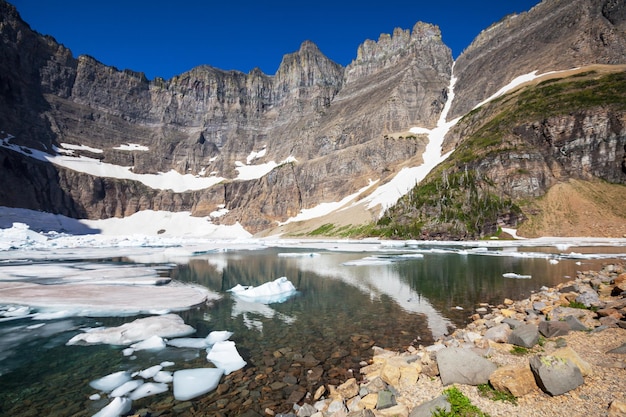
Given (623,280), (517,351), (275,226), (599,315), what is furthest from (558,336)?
(275,226)

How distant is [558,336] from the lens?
11727mm

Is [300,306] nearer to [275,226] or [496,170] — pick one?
[496,170]

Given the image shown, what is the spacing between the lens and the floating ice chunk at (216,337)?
15544 mm

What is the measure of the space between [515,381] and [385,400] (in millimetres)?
3195

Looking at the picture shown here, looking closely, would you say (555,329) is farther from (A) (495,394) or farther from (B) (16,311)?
(B) (16,311)

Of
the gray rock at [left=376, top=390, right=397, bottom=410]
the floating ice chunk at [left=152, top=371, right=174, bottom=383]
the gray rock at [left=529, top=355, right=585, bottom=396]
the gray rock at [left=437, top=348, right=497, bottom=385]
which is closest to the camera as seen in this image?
the gray rock at [left=529, top=355, right=585, bottom=396]

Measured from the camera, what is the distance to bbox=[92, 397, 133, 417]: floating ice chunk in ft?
31.1

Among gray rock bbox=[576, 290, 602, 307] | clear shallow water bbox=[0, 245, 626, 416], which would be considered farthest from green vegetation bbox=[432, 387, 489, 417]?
gray rock bbox=[576, 290, 602, 307]

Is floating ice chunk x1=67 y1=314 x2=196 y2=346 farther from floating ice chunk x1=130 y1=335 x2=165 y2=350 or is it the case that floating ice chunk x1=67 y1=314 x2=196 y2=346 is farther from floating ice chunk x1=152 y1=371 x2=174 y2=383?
floating ice chunk x1=152 y1=371 x2=174 y2=383

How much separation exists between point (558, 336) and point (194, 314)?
19.1 meters

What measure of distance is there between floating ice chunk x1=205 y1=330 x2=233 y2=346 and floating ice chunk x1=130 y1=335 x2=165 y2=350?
6.71ft

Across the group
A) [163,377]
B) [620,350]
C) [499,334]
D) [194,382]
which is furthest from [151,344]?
[620,350]

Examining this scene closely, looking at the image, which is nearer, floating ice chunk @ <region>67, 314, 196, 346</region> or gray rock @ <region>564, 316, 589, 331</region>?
gray rock @ <region>564, 316, 589, 331</region>

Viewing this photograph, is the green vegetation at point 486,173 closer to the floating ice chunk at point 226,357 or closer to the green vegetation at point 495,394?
the floating ice chunk at point 226,357
